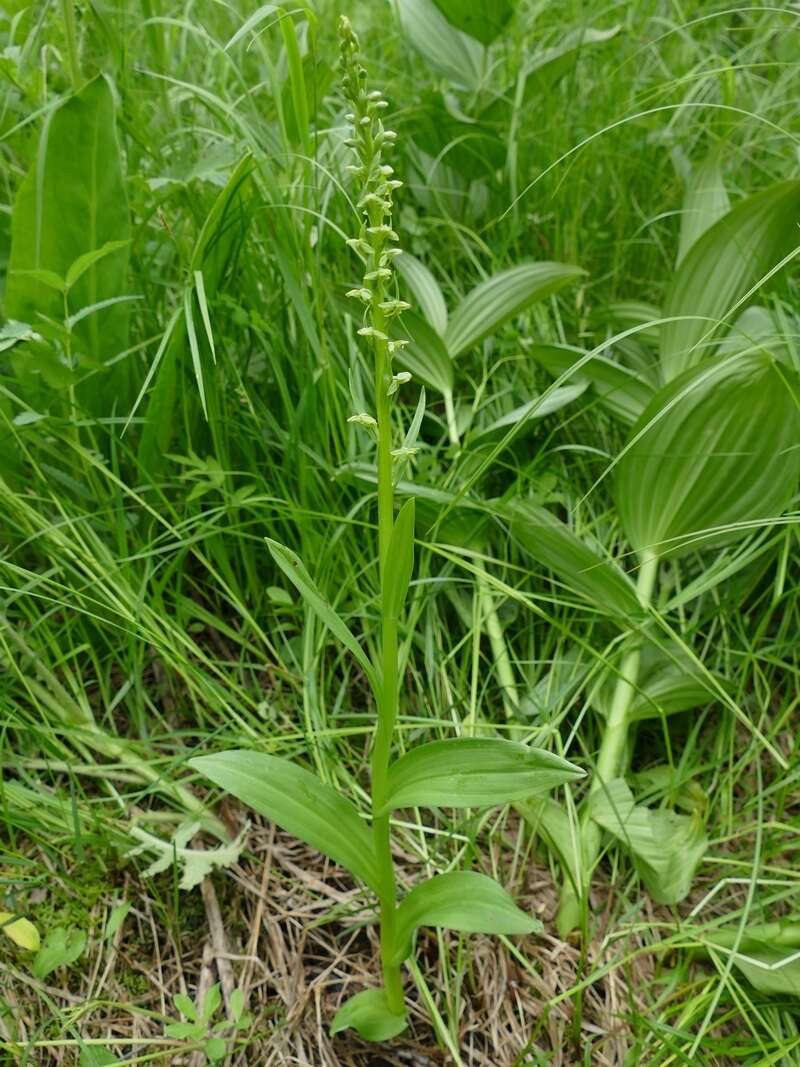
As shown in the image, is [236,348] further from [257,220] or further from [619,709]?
[619,709]

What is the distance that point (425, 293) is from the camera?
63.3 inches

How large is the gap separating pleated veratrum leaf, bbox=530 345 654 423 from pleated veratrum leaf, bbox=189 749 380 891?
795 mm

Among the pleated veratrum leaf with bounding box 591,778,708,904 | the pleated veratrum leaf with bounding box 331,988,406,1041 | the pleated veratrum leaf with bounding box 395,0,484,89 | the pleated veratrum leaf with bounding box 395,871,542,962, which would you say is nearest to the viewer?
the pleated veratrum leaf with bounding box 395,871,542,962

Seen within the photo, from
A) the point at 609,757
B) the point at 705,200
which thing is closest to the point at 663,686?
the point at 609,757

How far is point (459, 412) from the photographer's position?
162 centimetres

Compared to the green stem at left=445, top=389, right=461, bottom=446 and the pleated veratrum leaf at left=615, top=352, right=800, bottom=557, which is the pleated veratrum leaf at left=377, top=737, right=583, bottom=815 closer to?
the pleated veratrum leaf at left=615, top=352, right=800, bottom=557

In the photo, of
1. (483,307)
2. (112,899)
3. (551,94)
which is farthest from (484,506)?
(551,94)

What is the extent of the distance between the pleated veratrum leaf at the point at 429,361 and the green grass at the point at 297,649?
0.08 m

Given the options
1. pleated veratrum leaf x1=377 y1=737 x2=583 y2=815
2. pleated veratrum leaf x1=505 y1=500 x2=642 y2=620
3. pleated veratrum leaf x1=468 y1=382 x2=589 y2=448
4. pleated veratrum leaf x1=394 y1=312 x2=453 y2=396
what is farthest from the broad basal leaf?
pleated veratrum leaf x1=377 y1=737 x2=583 y2=815

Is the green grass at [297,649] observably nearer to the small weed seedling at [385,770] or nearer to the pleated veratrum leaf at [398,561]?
the small weed seedling at [385,770]

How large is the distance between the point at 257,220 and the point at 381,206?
2.49 feet

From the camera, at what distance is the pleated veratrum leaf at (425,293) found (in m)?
1.60

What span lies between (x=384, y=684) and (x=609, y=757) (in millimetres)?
499

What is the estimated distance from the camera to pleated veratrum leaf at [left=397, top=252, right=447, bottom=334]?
5.25 feet
